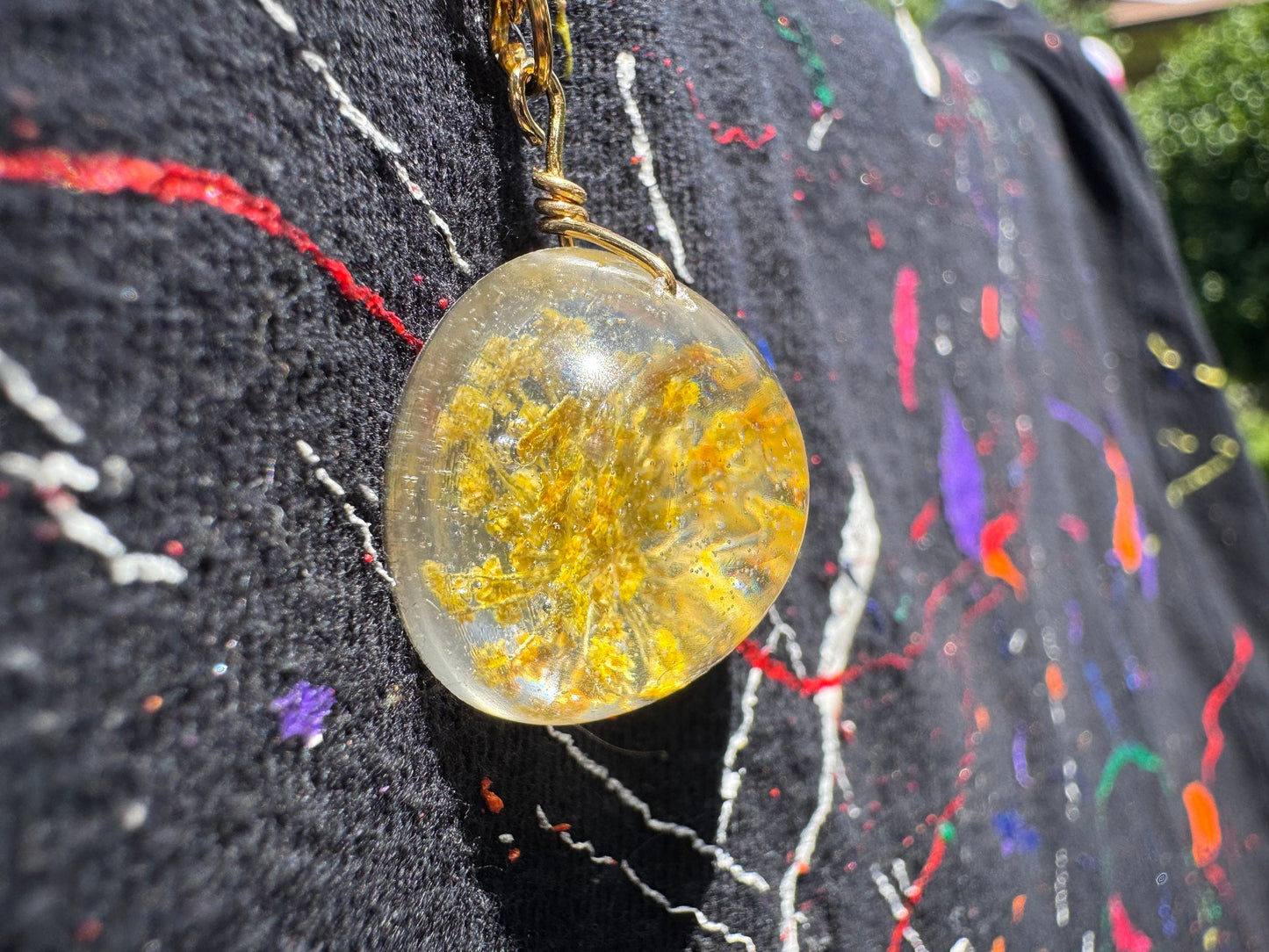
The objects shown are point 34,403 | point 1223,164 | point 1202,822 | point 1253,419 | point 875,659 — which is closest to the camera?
point 34,403

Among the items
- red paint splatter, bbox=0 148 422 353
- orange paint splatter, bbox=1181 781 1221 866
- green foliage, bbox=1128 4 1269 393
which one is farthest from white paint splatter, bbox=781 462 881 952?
green foliage, bbox=1128 4 1269 393

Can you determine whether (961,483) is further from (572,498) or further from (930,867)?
(572,498)

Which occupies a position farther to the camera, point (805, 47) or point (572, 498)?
point (805, 47)

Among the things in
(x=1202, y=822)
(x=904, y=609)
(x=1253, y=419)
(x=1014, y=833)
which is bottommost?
→ (x=1253, y=419)

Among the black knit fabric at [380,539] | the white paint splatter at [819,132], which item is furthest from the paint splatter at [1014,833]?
the white paint splatter at [819,132]

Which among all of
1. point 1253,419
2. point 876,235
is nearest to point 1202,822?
point 876,235

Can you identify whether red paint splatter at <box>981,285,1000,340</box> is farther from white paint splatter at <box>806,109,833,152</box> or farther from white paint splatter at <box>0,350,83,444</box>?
white paint splatter at <box>0,350,83,444</box>

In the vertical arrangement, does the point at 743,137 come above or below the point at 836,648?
above
